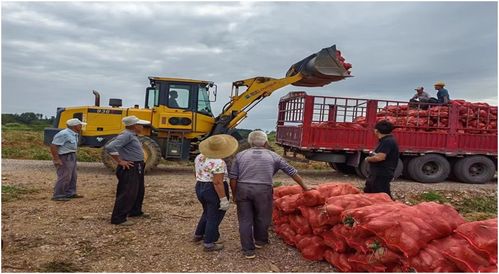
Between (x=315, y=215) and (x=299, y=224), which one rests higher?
(x=315, y=215)

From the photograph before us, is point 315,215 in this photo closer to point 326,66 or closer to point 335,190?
point 335,190

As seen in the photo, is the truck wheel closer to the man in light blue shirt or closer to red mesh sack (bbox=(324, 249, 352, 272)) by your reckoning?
the man in light blue shirt

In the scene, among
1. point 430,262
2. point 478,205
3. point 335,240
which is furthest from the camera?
point 478,205

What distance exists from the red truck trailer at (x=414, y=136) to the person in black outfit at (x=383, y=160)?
582 centimetres

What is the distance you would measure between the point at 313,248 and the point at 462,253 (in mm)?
1776

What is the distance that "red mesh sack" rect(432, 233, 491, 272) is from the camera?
3512 millimetres

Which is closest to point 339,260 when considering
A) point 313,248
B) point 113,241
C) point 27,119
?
point 313,248

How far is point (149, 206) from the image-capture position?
302 inches

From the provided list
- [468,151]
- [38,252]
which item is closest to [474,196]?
[468,151]

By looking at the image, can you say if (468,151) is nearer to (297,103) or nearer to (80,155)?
(297,103)

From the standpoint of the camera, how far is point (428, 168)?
1235 centimetres

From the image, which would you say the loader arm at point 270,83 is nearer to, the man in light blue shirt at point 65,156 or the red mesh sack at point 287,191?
the man in light blue shirt at point 65,156

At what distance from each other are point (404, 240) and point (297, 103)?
8505mm

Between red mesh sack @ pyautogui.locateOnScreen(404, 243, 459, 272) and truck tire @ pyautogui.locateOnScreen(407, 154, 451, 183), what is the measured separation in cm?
864
